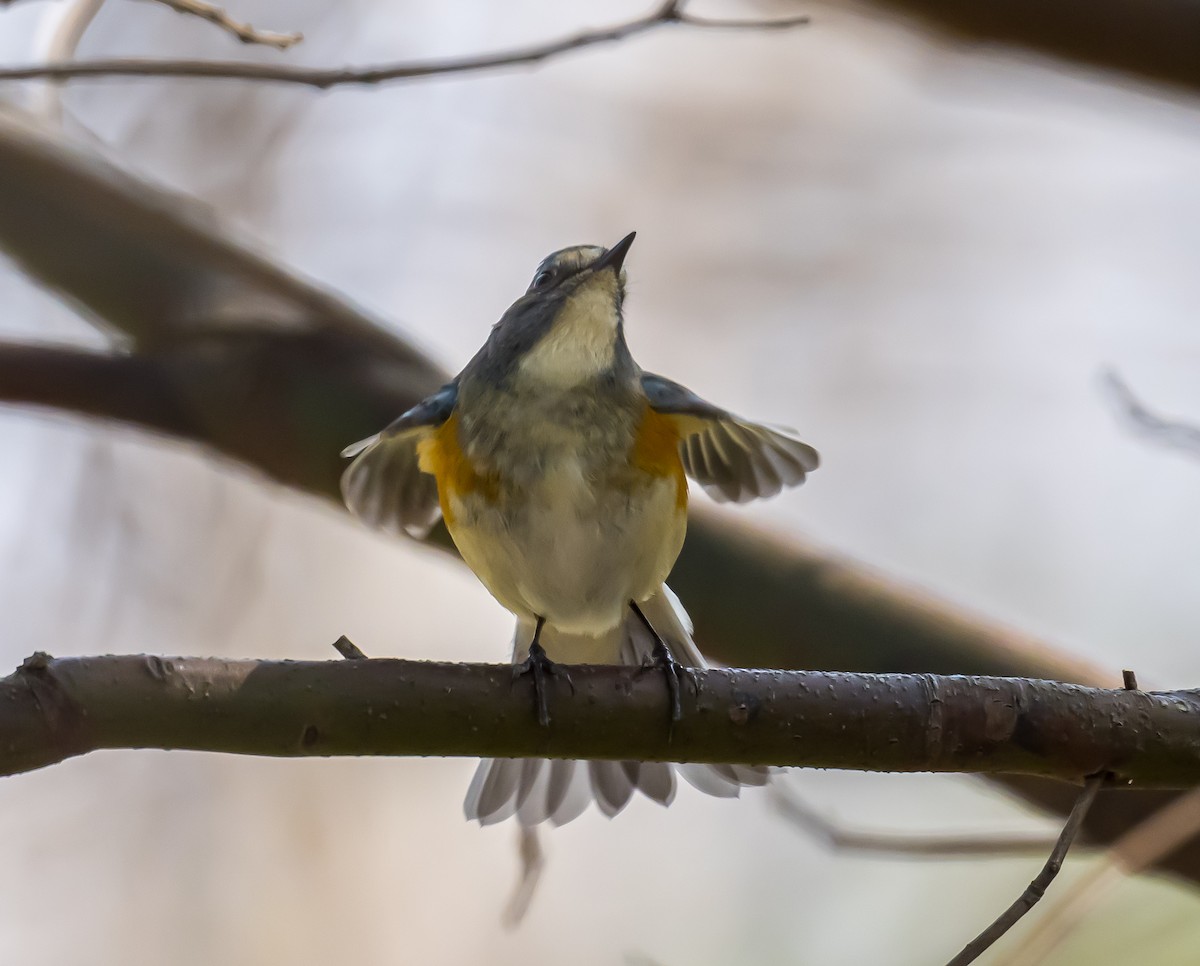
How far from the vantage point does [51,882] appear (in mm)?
4074

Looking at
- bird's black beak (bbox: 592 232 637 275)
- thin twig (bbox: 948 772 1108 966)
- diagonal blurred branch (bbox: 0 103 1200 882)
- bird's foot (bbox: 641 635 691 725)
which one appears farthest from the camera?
diagonal blurred branch (bbox: 0 103 1200 882)

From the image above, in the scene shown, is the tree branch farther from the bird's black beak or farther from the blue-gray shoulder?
the bird's black beak

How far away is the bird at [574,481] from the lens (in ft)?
6.02

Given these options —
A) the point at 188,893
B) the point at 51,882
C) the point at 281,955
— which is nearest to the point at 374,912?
the point at 281,955

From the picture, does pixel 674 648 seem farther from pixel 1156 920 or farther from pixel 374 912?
pixel 374 912

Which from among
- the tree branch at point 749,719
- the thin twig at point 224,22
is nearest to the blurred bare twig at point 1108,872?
the tree branch at point 749,719

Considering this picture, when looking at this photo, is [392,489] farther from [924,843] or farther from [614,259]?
[924,843]

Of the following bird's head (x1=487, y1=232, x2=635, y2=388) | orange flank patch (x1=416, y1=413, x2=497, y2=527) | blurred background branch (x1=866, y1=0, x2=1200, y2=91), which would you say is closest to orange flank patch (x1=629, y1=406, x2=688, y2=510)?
bird's head (x1=487, y1=232, x2=635, y2=388)

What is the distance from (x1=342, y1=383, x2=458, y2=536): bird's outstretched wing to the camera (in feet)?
7.78

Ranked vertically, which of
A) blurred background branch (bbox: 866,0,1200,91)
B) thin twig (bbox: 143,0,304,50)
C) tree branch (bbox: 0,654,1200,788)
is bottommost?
tree branch (bbox: 0,654,1200,788)

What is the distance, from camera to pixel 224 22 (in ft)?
5.72

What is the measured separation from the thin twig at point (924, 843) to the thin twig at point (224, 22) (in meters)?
1.60

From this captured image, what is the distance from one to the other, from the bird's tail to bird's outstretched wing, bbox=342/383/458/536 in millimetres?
413

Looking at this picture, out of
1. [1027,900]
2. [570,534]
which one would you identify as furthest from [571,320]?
[1027,900]
